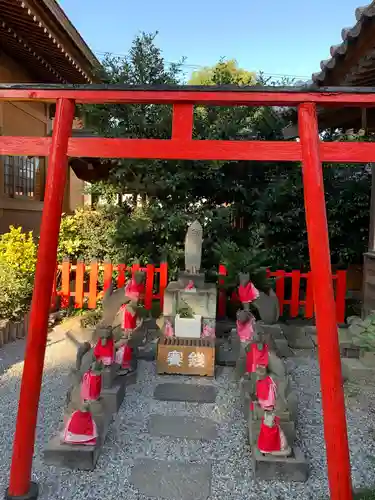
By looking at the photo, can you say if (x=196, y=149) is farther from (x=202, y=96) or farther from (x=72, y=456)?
(x=72, y=456)

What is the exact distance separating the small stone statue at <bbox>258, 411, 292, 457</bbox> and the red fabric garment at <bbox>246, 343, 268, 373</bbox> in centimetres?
61

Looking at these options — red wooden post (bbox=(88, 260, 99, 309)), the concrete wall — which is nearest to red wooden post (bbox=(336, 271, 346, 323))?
red wooden post (bbox=(88, 260, 99, 309))

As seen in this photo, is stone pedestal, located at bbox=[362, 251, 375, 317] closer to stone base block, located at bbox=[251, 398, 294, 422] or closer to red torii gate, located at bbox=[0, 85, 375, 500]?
stone base block, located at bbox=[251, 398, 294, 422]

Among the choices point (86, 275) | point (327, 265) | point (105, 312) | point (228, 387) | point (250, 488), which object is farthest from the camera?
point (86, 275)

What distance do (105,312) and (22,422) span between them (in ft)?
8.79

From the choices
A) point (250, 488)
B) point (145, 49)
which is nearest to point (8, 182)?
point (145, 49)

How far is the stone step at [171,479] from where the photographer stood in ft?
8.99

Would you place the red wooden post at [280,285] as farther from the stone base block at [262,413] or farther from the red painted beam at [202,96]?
the red painted beam at [202,96]

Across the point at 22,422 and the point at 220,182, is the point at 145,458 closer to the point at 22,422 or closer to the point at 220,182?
the point at 22,422

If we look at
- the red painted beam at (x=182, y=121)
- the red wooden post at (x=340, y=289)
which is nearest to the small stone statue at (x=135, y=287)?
the red painted beam at (x=182, y=121)

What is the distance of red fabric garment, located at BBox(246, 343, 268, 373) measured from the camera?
11.7ft

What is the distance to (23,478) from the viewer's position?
257 cm

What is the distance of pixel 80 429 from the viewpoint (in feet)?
9.66

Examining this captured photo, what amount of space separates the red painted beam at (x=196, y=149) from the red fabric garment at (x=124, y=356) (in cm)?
Answer: 250
